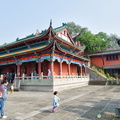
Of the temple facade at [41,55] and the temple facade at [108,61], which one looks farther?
the temple facade at [108,61]

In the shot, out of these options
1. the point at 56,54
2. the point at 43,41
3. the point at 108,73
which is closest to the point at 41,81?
the point at 56,54

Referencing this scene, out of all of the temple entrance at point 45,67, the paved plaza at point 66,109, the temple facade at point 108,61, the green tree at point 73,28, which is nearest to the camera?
the paved plaza at point 66,109

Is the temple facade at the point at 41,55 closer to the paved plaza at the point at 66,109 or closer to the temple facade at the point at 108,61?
the paved plaza at the point at 66,109

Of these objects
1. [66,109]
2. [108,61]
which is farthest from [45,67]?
[108,61]

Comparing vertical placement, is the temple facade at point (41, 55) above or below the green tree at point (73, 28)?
below

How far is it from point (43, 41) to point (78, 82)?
743 centimetres

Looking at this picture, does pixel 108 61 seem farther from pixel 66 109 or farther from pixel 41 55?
pixel 66 109

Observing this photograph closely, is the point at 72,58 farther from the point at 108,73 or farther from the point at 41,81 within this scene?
the point at 108,73

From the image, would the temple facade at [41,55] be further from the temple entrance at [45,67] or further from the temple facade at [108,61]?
the temple facade at [108,61]

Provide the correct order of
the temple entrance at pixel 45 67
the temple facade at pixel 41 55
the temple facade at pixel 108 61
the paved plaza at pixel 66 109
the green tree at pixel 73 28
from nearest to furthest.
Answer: the paved plaza at pixel 66 109 < the temple facade at pixel 41 55 < the temple entrance at pixel 45 67 < the temple facade at pixel 108 61 < the green tree at pixel 73 28

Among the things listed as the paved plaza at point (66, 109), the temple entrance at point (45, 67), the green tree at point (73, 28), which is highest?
the green tree at point (73, 28)

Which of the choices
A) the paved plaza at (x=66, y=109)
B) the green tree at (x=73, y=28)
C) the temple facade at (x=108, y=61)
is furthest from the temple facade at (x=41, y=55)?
the green tree at (x=73, y=28)

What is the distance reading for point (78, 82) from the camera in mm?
16359

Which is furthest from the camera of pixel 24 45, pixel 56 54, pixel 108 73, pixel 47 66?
pixel 108 73
